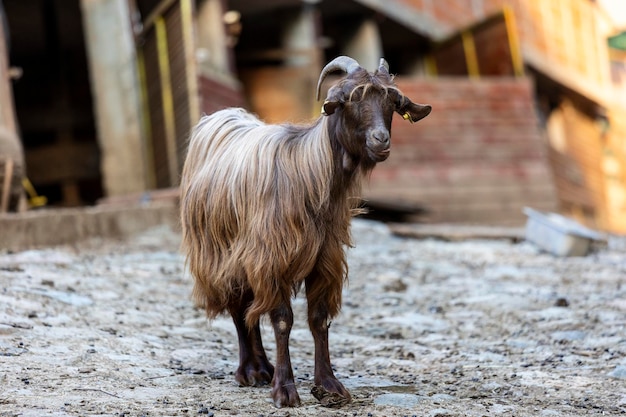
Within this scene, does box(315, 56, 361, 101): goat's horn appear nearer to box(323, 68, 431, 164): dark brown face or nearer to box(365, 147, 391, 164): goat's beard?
box(323, 68, 431, 164): dark brown face

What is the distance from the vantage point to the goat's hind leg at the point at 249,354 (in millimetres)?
5406

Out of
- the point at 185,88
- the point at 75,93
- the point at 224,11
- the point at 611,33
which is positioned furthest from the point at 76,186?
the point at 611,33

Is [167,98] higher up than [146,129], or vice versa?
[167,98]

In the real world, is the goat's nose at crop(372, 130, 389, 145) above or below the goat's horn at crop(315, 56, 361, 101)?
below

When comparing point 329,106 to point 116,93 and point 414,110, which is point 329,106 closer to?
point 414,110

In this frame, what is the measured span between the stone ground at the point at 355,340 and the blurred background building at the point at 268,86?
3.10m

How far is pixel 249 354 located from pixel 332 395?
76 cm

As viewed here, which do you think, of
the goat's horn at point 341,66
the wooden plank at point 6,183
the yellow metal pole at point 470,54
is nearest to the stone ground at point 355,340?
the wooden plank at point 6,183

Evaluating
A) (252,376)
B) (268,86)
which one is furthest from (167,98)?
(252,376)

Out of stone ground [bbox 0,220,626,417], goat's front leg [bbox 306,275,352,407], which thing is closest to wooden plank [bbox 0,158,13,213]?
stone ground [bbox 0,220,626,417]

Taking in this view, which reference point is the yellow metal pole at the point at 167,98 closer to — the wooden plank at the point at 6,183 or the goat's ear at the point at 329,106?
the wooden plank at the point at 6,183

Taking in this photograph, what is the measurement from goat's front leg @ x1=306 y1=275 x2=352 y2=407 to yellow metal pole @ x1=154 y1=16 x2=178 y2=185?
6.96m

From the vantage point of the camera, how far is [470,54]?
59.0ft

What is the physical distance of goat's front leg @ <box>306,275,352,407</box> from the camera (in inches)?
194
